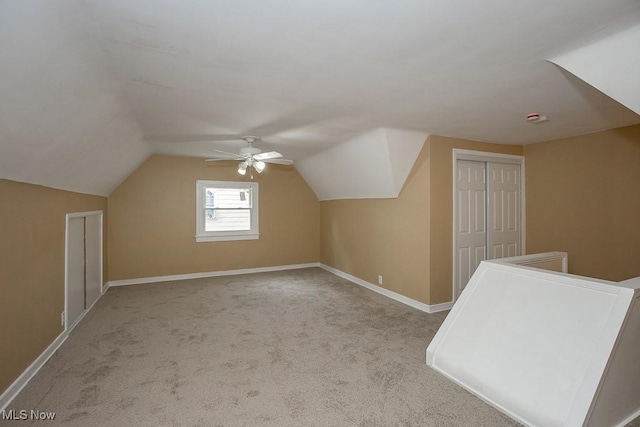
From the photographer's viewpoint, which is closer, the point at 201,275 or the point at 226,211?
the point at 201,275

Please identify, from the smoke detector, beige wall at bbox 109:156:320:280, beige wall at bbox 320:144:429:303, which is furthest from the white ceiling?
beige wall at bbox 109:156:320:280

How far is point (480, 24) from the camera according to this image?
5.14ft

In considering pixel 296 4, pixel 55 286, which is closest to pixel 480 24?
pixel 296 4

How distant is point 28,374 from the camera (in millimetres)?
2355

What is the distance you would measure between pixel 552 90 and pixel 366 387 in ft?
9.27

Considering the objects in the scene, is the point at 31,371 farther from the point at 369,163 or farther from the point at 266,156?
the point at 369,163

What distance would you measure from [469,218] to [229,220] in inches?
173

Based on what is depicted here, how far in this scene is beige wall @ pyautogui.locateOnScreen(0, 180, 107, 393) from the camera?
2104mm

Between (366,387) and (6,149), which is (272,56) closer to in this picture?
(6,149)

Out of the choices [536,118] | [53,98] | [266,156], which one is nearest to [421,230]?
[536,118]

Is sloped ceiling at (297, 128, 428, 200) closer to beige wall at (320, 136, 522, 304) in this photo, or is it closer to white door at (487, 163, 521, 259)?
beige wall at (320, 136, 522, 304)

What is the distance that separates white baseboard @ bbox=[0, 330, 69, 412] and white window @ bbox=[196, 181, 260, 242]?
297 centimetres

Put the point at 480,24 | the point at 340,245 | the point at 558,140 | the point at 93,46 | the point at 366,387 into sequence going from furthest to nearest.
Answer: the point at 340,245 < the point at 558,140 < the point at 366,387 < the point at 93,46 < the point at 480,24

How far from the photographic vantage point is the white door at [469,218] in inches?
162
